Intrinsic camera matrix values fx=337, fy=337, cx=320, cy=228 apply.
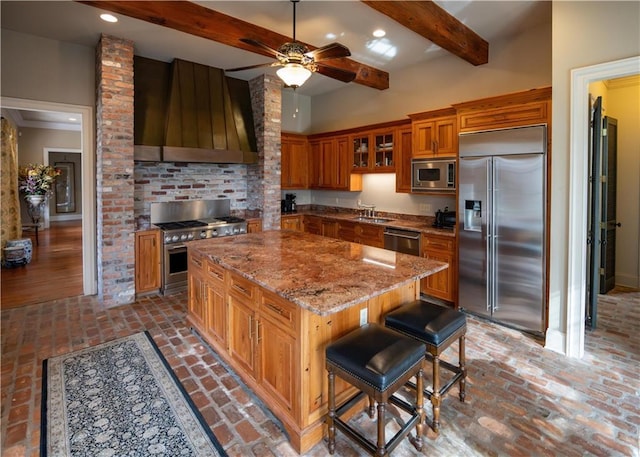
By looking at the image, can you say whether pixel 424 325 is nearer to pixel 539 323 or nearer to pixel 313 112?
pixel 539 323

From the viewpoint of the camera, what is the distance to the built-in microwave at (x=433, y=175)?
13.9ft

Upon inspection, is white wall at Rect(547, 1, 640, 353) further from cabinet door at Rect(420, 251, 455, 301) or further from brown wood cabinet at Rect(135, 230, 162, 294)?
brown wood cabinet at Rect(135, 230, 162, 294)

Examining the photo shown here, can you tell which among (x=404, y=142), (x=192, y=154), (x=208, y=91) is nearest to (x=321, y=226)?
(x=404, y=142)

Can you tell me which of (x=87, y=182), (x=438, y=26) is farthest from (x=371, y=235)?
(x=87, y=182)

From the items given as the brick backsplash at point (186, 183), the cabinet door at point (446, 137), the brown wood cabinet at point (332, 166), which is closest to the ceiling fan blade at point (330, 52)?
the cabinet door at point (446, 137)

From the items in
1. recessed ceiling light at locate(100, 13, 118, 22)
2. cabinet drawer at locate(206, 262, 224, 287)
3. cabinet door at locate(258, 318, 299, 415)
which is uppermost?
recessed ceiling light at locate(100, 13, 118, 22)

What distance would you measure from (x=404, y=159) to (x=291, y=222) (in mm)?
2382

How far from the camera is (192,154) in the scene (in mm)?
4719

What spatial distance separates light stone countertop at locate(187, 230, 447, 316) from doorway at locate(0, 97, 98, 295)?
7.31 feet

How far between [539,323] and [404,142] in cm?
284

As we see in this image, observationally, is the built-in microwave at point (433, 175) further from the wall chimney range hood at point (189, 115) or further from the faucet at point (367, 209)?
the wall chimney range hood at point (189, 115)

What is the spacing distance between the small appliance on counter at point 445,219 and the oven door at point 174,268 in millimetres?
3471

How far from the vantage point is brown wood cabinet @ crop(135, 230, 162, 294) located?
174 inches

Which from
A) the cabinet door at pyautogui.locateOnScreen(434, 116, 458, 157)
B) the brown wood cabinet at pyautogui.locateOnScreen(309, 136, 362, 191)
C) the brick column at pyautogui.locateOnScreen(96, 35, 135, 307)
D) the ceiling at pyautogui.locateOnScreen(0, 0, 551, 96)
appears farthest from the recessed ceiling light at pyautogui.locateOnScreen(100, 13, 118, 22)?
the cabinet door at pyautogui.locateOnScreen(434, 116, 458, 157)
